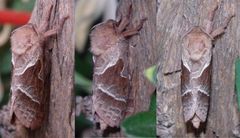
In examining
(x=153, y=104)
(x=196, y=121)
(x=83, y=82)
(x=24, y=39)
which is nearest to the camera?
(x=196, y=121)

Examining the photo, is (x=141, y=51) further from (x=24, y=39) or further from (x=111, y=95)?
(x=24, y=39)

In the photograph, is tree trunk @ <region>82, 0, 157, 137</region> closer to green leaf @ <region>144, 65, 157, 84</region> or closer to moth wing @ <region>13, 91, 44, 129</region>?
green leaf @ <region>144, 65, 157, 84</region>

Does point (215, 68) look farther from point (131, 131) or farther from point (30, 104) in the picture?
point (30, 104)

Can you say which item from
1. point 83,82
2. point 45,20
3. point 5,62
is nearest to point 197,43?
point 45,20

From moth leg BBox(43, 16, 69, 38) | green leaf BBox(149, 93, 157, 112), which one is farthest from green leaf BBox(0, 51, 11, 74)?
green leaf BBox(149, 93, 157, 112)

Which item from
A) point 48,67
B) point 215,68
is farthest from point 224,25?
point 48,67

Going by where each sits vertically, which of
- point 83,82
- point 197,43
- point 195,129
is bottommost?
point 195,129
